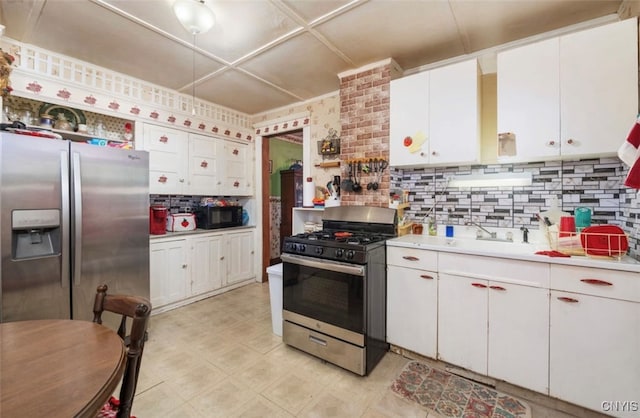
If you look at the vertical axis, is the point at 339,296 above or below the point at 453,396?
above

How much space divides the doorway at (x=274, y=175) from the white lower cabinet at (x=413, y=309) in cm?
244

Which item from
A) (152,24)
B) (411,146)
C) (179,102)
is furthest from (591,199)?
(179,102)

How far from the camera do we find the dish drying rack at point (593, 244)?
61.7 inches

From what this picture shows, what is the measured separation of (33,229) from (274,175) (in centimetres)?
362

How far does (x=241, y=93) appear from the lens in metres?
3.37

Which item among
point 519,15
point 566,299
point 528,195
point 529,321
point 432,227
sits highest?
point 519,15

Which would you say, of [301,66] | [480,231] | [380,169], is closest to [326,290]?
[380,169]

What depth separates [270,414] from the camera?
164cm

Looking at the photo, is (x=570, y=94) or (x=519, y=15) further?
(x=519, y=15)

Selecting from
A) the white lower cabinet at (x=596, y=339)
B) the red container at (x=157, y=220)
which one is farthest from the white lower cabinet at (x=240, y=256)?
the white lower cabinet at (x=596, y=339)

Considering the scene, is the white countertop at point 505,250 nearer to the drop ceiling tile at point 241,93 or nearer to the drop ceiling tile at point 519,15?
the drop ceiling tile at point 519,15

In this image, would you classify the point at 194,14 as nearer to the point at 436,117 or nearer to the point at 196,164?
the point at 436,117

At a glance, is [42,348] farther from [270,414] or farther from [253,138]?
[253,138]

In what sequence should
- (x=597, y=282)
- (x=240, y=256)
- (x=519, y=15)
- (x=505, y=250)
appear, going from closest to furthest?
(x=597, y=282) → (x=505, y=250) → (x=519, y=15) → (x=240, y=256)
